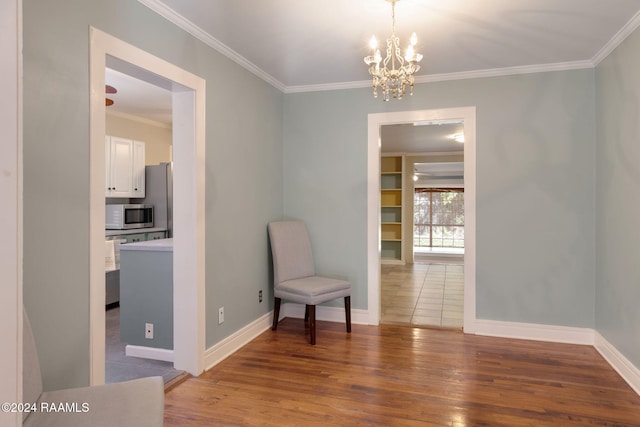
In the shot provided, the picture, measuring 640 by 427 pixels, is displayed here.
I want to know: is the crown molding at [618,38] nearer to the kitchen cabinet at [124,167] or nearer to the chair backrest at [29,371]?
the chair backrest at [29,371]

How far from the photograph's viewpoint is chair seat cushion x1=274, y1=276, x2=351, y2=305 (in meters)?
3.44

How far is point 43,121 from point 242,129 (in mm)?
1794

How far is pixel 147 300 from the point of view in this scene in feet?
10.3

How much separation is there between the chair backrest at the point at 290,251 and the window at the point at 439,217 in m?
8.29

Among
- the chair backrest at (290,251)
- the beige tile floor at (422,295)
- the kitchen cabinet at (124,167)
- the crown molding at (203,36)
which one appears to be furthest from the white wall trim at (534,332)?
the kitchen cabinet at (124,167)

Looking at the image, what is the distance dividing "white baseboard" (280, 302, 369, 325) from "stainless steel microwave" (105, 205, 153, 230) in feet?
7.41

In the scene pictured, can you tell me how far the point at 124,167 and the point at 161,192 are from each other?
56cm

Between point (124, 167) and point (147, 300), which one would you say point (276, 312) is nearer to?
point (147, 300)

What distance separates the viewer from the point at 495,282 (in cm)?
368

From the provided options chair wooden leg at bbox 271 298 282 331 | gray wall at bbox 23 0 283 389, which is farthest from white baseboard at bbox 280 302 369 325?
→ gray wall at bbox 23 0 283 389

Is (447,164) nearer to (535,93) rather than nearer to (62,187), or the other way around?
(535,93)

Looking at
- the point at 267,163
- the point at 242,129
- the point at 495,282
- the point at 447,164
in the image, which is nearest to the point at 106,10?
the point at 242,129

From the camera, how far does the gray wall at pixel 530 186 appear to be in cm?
346
